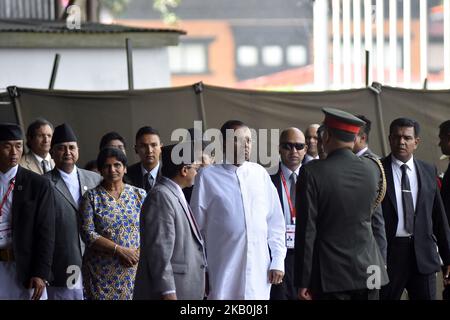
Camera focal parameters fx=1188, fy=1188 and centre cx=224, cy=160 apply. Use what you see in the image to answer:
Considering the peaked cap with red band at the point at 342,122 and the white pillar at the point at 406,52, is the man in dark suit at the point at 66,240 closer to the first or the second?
the peaked cap with red band at the point at 342,122

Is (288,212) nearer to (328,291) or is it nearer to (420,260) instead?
(420,260)

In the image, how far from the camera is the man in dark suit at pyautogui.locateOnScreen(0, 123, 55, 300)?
9797 millimetres

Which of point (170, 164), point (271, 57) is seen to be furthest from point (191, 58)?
point (170, 164)

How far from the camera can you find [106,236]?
10.1 meters

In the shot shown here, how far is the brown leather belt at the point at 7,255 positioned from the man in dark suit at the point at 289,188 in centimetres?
244

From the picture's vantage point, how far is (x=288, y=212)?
435 inches

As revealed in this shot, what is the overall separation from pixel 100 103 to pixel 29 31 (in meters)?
4.40

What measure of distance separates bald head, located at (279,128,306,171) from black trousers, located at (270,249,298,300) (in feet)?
2.92

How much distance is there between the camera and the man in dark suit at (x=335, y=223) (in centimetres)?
846

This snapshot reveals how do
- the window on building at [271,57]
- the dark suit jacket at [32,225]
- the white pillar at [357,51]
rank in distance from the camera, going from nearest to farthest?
the dark suit jacket at [32,225] < the white pillar at [357,51] < the window on building at [271,57]

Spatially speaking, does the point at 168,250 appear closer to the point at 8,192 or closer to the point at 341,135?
the point at 341,135

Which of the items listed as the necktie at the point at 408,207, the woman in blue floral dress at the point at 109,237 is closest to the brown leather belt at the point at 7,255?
the woman in blue floral dress at the point at 109,237

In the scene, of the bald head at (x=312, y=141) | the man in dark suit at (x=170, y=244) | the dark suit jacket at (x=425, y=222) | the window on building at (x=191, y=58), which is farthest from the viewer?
the window on building at (x=191, y=58)

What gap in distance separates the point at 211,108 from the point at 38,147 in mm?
2708
